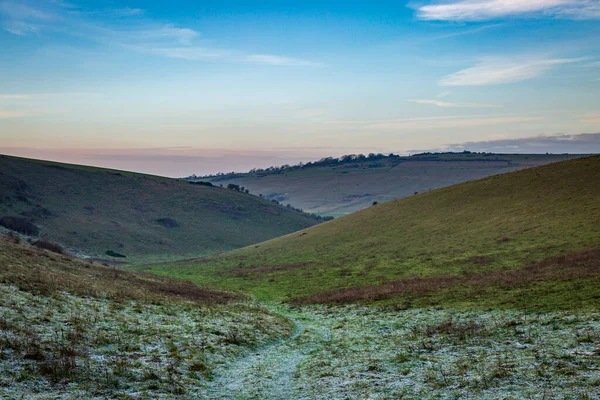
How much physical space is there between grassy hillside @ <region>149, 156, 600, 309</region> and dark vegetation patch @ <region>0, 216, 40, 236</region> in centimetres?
3280

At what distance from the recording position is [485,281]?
118 feet

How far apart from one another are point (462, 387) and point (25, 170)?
156248 millimetres

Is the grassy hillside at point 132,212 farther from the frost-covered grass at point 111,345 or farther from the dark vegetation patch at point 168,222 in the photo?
the frost-covered grass at point 111,345

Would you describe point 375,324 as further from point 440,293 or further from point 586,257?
point 586,257

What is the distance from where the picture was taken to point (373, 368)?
17.0 metres

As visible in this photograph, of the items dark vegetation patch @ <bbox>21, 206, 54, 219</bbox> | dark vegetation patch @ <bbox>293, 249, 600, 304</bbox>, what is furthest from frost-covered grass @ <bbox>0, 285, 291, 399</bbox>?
dark vegetation patch @ <bbox>21, 206, 54, 219</bbox>

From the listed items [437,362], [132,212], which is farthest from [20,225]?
[437,362]

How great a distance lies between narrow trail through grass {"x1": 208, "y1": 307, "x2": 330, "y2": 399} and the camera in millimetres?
14852

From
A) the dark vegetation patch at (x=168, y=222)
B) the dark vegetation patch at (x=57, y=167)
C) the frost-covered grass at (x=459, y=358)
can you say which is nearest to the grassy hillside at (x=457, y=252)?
the frost-covered grass at (x=459, y=358)

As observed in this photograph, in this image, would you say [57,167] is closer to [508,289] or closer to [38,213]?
[38,213]

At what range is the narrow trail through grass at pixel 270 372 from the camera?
14.9 m

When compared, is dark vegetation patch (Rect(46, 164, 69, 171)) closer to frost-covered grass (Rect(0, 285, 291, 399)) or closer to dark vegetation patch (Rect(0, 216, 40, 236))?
dark vegetation patch (Rect(0, 216, 40, 236))

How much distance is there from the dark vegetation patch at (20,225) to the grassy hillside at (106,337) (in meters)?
62.7

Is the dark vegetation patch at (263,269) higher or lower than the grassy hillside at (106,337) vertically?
lower
